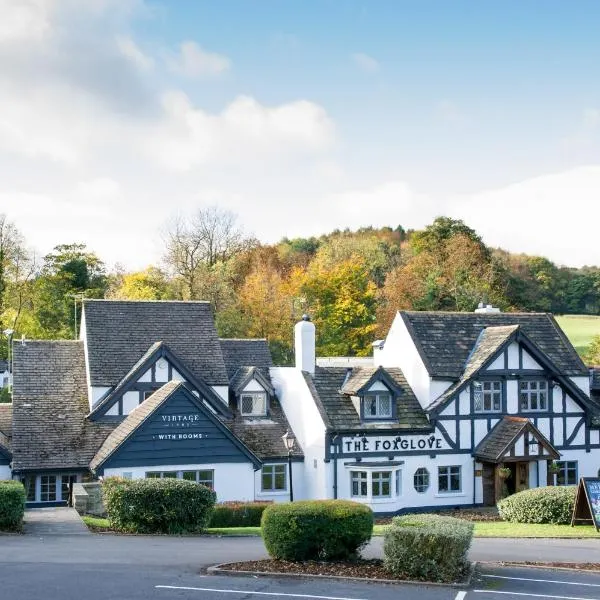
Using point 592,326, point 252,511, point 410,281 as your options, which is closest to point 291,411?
point 252,511

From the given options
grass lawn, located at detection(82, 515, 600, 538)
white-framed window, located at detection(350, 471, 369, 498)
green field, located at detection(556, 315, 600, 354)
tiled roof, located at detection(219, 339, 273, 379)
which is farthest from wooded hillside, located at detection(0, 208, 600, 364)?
grass lawn, located at detection(82, 515, 600, 538)

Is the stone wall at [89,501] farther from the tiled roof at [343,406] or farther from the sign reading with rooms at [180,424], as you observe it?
the tiled roof at [343,406]

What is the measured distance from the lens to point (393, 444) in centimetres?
3519

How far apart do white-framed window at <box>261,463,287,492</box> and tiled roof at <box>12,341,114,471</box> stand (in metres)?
6.15

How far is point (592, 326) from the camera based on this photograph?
88.2 meters

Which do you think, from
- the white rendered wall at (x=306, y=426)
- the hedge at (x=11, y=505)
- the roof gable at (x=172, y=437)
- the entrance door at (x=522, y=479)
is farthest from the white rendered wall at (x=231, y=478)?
the entrance door at (x=522, y=479)

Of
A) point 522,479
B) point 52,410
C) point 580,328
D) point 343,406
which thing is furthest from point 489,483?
point 580,328

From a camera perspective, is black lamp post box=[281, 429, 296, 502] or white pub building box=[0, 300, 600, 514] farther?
black lamp post box=[281, 429, 296, 502]

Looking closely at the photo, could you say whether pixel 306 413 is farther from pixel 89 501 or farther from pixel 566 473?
pixel 566 473

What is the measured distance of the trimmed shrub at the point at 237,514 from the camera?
28.5 metres

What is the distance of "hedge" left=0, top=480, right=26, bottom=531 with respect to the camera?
2233cm

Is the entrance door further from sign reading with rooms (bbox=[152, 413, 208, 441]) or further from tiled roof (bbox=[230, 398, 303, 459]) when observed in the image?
sign reading with rooms (bbox=[152, 413, 208, 441])

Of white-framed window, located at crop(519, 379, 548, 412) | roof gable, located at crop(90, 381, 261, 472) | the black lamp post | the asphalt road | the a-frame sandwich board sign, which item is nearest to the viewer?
the asphalt road

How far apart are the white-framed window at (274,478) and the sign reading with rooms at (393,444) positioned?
8.51 feet
